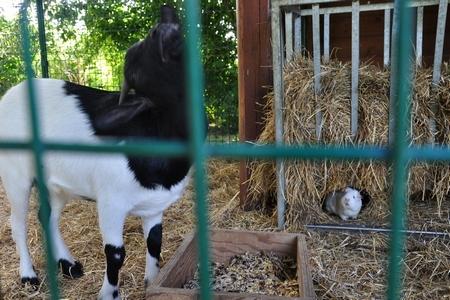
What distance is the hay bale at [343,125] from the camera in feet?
12.0

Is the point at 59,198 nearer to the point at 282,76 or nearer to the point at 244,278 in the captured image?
the point at 244,278

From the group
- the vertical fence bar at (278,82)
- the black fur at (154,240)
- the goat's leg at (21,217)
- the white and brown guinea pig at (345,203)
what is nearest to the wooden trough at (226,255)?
the black fur at (154,240)

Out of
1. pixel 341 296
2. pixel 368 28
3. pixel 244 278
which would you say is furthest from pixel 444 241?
pixel 368 28

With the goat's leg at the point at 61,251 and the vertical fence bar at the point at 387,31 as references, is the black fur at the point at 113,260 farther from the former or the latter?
the vertical fence bar at the point at 387,31

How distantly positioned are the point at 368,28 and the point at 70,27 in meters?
4.68

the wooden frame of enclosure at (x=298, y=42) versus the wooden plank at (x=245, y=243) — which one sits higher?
the wooden frame of enclosure at (x=298, y=42)

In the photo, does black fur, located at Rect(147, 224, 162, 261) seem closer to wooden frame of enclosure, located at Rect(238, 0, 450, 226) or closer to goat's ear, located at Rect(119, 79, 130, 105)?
goat's ear, located at Rect(119, 79, 130, 105)

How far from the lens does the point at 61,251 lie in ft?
11.0

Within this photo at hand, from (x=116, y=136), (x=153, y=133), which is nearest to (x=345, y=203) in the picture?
(x=153, y=133)

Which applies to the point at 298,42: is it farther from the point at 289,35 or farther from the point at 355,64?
the point at 355,64

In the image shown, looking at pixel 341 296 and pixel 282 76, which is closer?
pixel 341 296

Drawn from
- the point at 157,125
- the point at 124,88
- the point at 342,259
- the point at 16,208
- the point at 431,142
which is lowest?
the point at 342,259

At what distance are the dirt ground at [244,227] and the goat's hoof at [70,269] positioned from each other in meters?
0.04

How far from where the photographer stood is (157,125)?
2.65m
